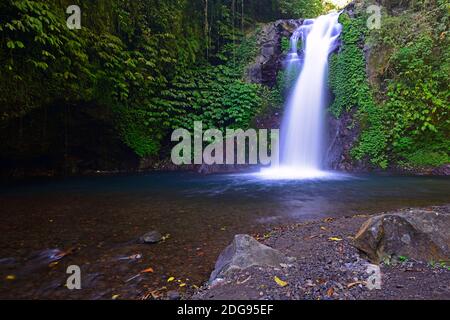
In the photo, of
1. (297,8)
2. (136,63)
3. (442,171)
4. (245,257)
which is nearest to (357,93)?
(442,171)

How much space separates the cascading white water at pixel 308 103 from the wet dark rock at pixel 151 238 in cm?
897

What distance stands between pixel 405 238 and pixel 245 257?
5.74ft

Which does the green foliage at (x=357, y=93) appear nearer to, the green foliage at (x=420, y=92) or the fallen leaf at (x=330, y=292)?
the green foliage at (x=420, y=92)

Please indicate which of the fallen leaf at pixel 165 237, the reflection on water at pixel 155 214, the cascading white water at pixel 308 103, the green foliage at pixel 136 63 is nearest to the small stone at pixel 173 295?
the reflection on water at pixel 155 214

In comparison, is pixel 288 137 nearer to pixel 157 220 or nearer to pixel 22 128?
pixel 157 220

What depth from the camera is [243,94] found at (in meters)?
14.5

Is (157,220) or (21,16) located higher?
(21,16)

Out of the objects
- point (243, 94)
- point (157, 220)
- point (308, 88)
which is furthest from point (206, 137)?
point (157, 220)

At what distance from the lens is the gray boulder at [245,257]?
298 centimetres

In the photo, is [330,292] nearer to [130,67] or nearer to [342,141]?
[342,141]

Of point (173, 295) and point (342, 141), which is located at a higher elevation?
point (342, 141)

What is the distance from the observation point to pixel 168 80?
1409 cm

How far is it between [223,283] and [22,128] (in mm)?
10347

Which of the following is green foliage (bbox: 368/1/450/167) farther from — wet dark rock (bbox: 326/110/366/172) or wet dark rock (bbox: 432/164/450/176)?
wet dark rock (bbox: 326/110/366/172)
